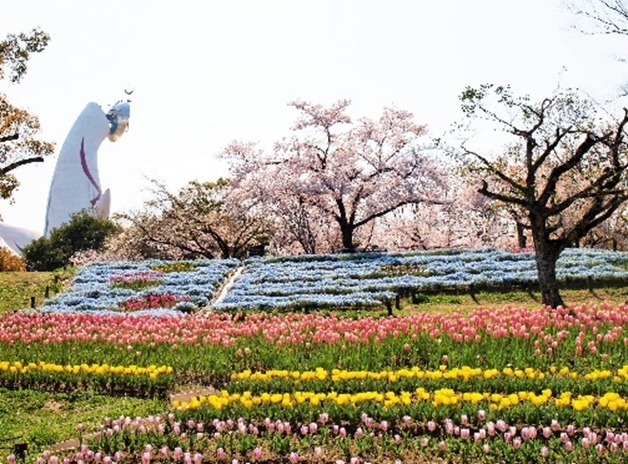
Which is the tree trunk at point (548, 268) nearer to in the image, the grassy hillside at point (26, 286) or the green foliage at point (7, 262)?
the grassy hillside at point (26, 286)

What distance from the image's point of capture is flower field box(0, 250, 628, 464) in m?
7.83

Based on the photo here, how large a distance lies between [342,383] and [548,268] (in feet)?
37.4

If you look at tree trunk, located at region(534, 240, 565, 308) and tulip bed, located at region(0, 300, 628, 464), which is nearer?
tulip bed, located at region(0, 300, 628, 464)

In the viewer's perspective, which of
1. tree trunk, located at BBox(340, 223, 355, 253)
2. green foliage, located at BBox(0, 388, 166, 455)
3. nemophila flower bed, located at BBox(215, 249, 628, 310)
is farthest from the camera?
tree trunk, located at BBox(340, 223, 355, 253)

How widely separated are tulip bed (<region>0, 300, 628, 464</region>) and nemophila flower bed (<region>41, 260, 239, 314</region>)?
6202 millimetres

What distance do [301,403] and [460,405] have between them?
1934mm

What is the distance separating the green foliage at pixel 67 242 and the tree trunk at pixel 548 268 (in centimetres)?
4665

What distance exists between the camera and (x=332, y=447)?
8125mm

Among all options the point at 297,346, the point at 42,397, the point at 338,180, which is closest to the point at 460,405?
the point at 297,346

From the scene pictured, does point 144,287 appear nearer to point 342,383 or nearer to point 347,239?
point 347,239

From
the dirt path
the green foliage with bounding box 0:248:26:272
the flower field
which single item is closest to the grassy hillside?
the dirt path

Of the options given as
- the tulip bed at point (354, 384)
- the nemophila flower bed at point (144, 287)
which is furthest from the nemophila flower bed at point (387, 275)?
the tulip bed at point (354, 384)

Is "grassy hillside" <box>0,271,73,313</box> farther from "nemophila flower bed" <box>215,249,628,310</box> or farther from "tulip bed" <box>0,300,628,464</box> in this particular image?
"tulip bed" <box>0,300,628,464</box>

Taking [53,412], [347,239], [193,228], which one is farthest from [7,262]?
[53,412]
